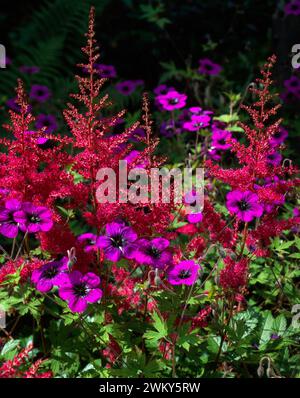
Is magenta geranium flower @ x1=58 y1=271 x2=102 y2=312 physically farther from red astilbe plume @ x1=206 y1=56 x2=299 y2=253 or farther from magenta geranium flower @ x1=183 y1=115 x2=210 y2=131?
magenta geranium flower @ x1=183 y1=115 x2=210 y2=131

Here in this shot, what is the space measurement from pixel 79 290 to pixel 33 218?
303mm

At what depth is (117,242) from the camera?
6.59 ft

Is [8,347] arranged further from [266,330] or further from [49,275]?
[266,330]

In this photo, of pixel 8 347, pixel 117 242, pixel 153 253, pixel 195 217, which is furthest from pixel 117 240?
pixel 8 347

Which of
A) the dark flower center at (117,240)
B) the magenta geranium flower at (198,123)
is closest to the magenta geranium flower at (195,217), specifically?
the dark flower center at (117,240)

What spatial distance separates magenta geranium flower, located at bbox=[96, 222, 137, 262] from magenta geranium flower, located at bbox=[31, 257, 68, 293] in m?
0.17

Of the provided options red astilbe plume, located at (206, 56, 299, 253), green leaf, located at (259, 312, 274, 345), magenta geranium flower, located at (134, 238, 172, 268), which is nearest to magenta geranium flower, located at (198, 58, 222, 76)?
red astilbe plume, located at (206, 56, 299, 253)

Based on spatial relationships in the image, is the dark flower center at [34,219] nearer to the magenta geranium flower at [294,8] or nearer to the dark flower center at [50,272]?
the dark flower center at [50,272]

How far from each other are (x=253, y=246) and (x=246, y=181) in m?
0.51

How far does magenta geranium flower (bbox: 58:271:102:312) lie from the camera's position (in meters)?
1.96

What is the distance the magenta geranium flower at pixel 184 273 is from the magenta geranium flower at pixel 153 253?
0.14 feet

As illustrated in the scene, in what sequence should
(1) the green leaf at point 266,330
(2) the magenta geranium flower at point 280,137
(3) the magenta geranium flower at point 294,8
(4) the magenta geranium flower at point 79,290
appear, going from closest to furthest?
(4) the magenta geranium flower at point 79,290 < (1) the green leaf at point 266,330 < (2) the magenta geranium flower at point 280,137 < (3) the magenta geranium flower at point 294,8

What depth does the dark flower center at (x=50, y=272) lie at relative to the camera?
2021mm
